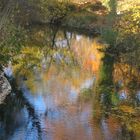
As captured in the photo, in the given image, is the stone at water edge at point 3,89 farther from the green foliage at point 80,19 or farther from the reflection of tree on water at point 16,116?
the green foliage at point 80,19

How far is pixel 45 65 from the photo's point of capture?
115ft

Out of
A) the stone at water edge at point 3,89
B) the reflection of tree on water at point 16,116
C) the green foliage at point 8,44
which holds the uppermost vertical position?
the green foliage at point 8,44

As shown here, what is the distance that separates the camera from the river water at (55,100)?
20828mm

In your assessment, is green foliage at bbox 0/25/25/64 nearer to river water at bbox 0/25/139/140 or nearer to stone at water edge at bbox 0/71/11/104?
stone at water edge at bbox 0/71/11/104

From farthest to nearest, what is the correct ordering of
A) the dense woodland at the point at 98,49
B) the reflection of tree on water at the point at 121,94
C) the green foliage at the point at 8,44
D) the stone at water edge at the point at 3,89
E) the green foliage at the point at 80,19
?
the green foliage at the point at 80,19 → the green foliage at the point at 8,44 → the dense woodland at the point at 98,49 → the stone at water edge at the point at 3,89 → the reflection of tree on water at the point at 121,94

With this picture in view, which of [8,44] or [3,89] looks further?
[8,44]

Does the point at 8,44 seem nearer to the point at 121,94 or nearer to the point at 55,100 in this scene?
the point at 55,100

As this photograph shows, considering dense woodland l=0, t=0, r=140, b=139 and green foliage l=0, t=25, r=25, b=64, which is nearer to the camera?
dense woodland l=0, t=0, r=140, b=139

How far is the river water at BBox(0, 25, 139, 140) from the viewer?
20828mm

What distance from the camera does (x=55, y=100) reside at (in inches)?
1014

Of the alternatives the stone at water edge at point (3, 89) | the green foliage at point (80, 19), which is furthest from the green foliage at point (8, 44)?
the green foliage at point (80, 19)

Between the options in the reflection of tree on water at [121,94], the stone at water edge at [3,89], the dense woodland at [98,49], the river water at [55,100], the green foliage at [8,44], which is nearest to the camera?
the river water at [55,100]

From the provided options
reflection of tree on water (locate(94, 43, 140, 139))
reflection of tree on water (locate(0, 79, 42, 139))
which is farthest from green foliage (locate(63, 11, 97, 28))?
reflection of tree on water (locate(0, 79, 42, 139))

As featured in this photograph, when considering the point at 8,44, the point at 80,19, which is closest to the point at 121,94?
the point at 8,44
